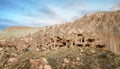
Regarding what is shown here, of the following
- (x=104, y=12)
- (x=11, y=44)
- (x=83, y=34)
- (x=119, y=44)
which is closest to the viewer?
(x=119, y=44)

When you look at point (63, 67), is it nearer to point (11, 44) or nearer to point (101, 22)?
point (101, 22)

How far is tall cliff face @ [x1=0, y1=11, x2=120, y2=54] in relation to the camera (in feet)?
104

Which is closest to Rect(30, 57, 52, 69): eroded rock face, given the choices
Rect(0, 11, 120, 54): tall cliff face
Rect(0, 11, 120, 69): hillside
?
Rect(0, 11, 120, 69): hillside

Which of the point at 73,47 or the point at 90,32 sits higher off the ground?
the point at 90,32

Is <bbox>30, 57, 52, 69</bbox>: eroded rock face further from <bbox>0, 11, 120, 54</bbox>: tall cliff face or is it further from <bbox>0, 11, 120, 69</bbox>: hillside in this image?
<bbox>0, 11, 120, 54</bbox>: tall cliff face

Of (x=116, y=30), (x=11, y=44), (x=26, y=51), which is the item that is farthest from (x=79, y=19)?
(x=11, y=44)

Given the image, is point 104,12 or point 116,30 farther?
point 104,12

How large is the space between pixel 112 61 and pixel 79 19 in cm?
1087

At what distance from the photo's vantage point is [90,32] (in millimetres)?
33406

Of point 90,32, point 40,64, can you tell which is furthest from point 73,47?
point 40,64

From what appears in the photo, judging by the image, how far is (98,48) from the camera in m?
31.4

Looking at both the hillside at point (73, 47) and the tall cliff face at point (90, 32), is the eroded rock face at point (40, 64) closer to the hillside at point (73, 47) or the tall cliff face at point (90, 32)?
the hillside at point (73, 47)

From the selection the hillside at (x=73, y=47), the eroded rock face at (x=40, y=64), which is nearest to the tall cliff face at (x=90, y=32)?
the hillside at (x=73, y=47)

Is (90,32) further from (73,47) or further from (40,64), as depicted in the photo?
(40,64)
